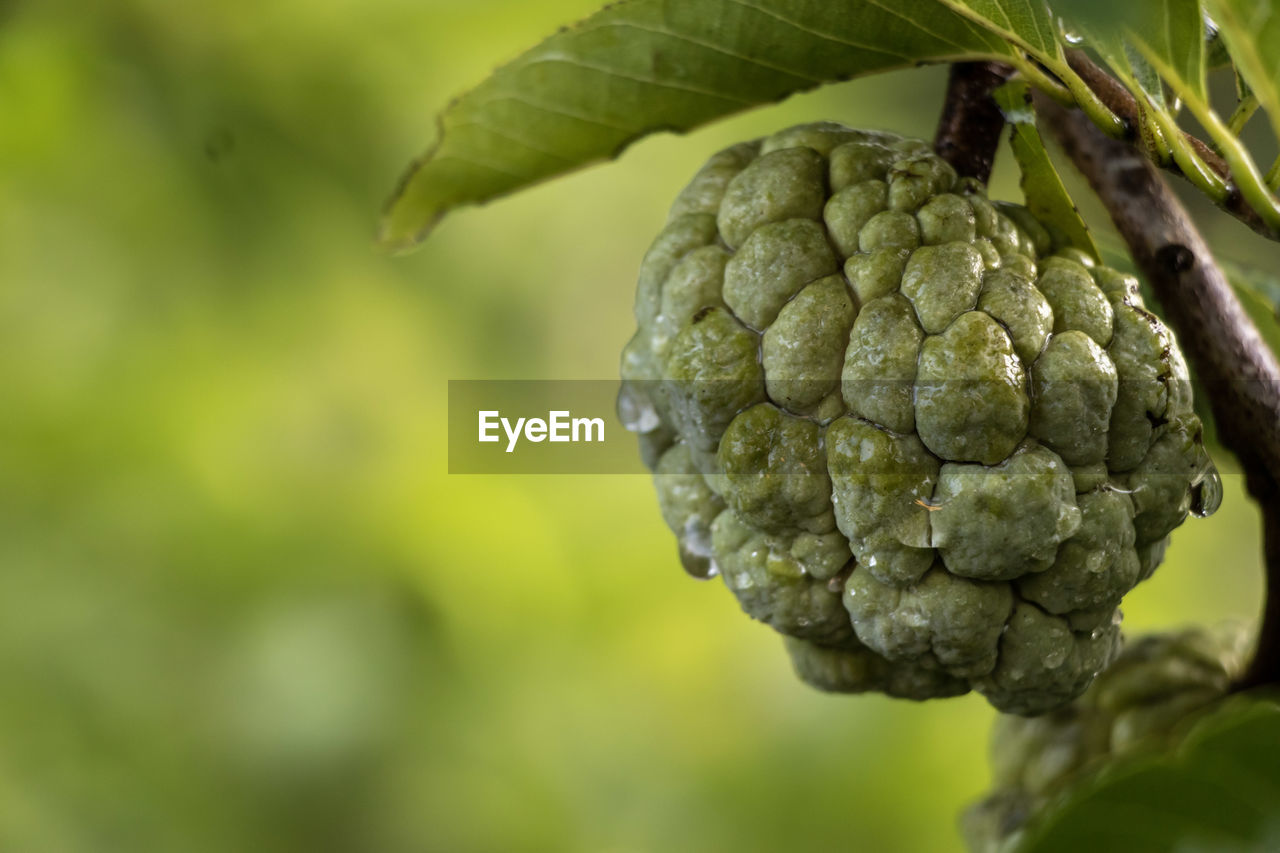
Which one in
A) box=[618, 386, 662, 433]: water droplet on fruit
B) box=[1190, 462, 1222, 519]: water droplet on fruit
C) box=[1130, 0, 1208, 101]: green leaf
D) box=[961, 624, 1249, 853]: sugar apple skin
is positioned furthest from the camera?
box=[961, 624, 1249, 853]: sugar apple skin

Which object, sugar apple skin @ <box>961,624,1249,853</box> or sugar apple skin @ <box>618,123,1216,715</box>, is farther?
sugar apple skin @ <box>961,624,1249,853</box>

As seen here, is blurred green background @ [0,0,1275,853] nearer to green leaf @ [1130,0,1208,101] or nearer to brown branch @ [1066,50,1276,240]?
brown branch @ [1066,50,1276,240]

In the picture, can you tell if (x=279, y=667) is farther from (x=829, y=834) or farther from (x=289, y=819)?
(x=829, y=834)

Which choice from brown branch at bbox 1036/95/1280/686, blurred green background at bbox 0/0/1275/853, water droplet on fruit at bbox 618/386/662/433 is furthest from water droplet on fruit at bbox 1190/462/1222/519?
blurred green background at bbox 0/0/1275/853

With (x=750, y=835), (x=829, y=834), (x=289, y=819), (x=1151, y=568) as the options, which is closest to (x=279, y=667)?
(x=289, y=819)

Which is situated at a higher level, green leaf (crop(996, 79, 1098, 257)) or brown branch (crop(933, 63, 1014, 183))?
brown branch (crop(933, 63, 1014, 183))

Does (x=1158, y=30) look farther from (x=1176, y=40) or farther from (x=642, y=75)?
(x=642, y=75)
